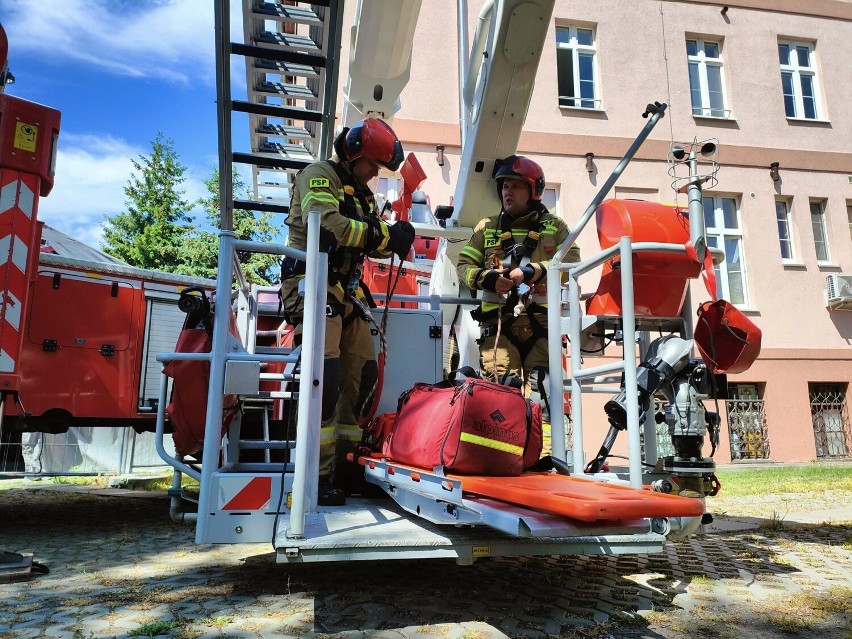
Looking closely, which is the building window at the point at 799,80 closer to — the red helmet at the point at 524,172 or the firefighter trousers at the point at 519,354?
the red helmet at the point at 524,172

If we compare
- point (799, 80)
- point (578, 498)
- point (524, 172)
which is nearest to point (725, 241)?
point (799, 80)

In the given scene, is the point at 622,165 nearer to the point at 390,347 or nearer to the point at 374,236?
the point at 374,236

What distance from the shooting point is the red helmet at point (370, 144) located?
377cm

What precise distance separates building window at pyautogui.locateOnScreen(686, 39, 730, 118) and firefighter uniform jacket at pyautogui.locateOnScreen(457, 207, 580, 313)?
488 inches

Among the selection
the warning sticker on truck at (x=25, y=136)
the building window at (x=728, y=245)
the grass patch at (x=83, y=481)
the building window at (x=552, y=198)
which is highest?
the building window at (x=552, y=198)

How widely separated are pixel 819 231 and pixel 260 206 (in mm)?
14605

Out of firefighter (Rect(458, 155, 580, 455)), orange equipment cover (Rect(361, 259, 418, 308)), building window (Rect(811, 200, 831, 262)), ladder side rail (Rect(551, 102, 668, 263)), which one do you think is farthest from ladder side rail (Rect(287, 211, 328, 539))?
building window (Rect(811, 200, 831, 262))

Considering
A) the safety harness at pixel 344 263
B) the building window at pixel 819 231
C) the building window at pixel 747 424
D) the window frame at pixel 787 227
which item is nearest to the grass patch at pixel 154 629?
the safety harness at pixel 344 263

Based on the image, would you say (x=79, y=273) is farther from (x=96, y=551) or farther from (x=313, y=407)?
(x=313, y=407)

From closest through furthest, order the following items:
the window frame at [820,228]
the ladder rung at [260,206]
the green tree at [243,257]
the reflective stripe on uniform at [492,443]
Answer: the reflective stripe on uniform at [492,443] < the ladder rung at [260,206] < the window frame at [820,228] < the green tree at [243,257]

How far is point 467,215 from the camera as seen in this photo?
Answer: 5.10m

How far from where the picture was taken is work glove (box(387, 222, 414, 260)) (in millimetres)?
3615

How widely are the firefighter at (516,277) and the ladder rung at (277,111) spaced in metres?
1.44

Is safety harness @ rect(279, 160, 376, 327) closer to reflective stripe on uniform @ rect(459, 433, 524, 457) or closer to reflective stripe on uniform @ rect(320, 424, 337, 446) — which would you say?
reflective stripe on uniform @ rect(320, 424, 337, 446)
